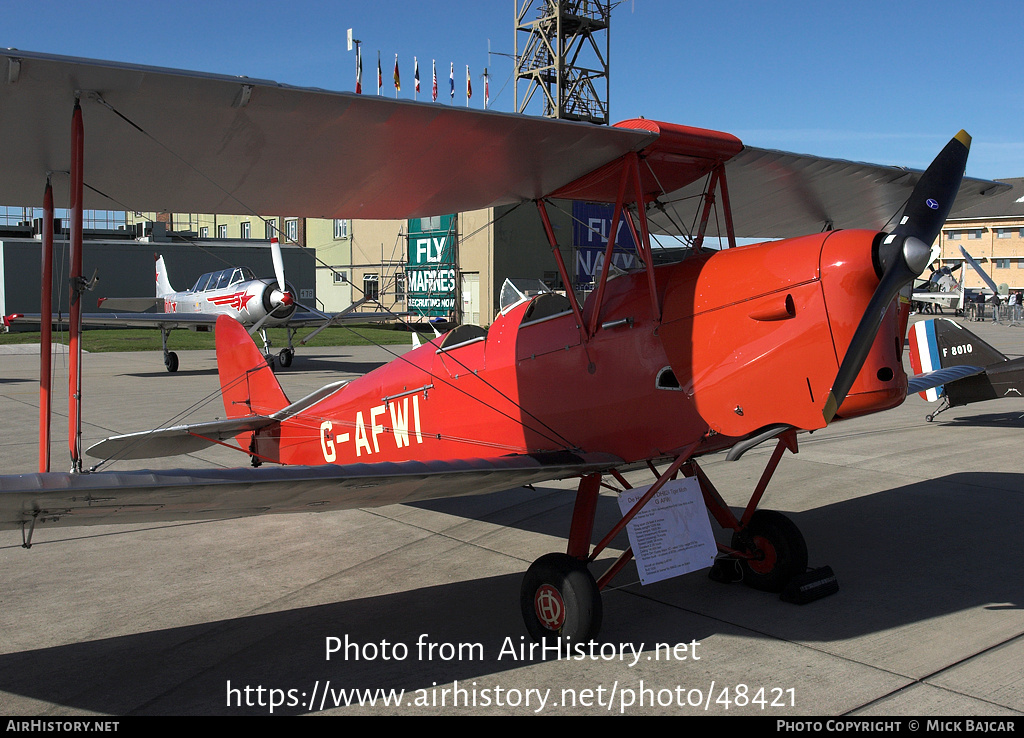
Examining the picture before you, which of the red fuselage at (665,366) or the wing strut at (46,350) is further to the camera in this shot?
the wing strut at (46,350)

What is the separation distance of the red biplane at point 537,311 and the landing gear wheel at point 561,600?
0.01 metres

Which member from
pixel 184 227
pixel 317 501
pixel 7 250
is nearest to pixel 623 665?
pixel 317 501

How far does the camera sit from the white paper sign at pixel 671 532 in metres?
4.22

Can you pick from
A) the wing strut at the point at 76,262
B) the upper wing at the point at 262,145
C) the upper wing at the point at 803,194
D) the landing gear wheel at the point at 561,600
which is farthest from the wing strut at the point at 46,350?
the upper wing at the point at 803,194

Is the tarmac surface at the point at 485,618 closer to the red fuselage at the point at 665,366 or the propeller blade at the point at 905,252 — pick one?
the red fuselage at the point at 665,366

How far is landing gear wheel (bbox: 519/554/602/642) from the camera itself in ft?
13.0

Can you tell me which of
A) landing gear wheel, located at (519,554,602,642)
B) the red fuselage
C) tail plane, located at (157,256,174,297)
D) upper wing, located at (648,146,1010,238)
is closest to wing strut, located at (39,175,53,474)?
the red fuselage

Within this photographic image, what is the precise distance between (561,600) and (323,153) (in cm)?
289

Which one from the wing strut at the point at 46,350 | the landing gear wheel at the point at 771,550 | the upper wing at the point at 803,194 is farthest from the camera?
the upper wing at the point at 803,194

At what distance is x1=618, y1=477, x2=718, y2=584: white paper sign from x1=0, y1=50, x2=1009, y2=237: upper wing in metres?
1.92

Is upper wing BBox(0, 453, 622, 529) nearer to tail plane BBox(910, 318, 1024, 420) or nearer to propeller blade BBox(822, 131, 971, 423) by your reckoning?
propeller blade BBox(822, 131, 971, 423)

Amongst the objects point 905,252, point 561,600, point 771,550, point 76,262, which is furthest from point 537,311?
point 76,262

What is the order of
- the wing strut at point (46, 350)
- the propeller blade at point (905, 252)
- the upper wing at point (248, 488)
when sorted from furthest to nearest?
the wing strut at point (46, 350)
the propeller blade at point (905, 252)
the upper wing at point (248, 488)
